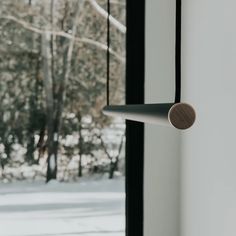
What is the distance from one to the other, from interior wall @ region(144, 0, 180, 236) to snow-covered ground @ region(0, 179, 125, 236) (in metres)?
0.19

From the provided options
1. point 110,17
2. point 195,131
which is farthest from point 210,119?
point 110,17

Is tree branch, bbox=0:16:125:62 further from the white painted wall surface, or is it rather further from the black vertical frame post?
the white painted wall surface

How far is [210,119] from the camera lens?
1.88 metres

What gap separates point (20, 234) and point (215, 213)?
1091mm

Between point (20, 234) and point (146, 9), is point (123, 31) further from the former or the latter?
point (20, 234)

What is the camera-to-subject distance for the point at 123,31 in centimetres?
245

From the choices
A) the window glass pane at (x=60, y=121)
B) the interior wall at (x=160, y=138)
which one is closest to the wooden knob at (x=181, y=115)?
the interior wall at (x=160, y=138)

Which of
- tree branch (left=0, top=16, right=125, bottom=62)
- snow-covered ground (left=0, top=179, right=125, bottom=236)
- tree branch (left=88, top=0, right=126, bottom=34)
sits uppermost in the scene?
tree branch (left=88, top=0, right=126, bottom=34)

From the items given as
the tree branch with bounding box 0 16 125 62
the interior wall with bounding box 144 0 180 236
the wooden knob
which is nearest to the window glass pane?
the tree branch with bounding box 0 16 125 62

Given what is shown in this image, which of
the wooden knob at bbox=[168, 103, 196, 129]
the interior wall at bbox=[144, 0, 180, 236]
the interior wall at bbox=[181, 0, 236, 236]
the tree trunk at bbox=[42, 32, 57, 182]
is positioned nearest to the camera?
the wooden knob at bbox=[168, 103, 196, 129]

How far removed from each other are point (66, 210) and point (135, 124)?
22.7 inches

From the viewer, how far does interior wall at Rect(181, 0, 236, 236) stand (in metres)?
1.70

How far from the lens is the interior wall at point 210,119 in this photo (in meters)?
1.70

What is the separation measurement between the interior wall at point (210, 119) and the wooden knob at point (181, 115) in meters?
0.92
